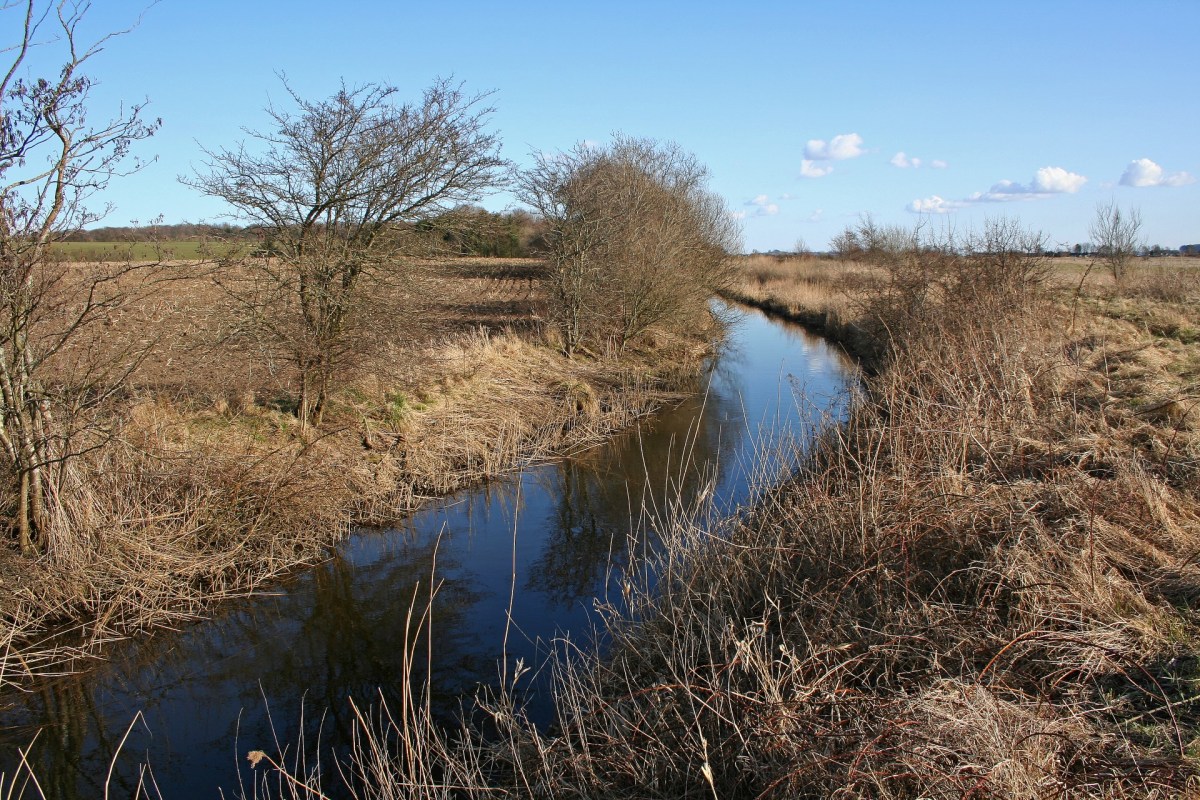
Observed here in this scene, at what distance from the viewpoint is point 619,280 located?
2003 cm

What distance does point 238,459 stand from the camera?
8.27 m

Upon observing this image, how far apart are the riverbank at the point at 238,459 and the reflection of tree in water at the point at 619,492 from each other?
0.82 meters

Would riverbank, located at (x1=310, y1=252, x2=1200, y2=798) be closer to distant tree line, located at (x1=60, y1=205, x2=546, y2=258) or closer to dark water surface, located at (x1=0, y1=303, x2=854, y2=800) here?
dark water surface, located at (x1=0, y1=303, x2=854, y2=800)

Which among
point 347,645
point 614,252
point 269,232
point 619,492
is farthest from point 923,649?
point 614,252

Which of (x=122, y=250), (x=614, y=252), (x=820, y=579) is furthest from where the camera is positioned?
(x=614, y=252)

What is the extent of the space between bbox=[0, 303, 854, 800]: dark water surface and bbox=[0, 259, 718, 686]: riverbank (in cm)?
42

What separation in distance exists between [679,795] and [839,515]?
2366 millimetres

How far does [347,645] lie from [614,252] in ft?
48.2

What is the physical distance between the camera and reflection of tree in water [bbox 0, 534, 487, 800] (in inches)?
205

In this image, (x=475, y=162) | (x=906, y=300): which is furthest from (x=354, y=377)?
(x=906, y=300)

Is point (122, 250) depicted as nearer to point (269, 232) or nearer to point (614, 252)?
point (269, 232)

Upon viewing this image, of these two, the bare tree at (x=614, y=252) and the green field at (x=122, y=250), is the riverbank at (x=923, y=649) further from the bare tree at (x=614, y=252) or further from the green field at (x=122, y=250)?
A: the bare tree at (x=614, y=252)

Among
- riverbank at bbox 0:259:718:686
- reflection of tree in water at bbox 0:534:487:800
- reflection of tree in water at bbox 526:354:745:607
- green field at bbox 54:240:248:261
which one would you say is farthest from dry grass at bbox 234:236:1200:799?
green field at bbox 54:240:248:261

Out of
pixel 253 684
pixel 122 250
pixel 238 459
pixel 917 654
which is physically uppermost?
pixel 122 250
